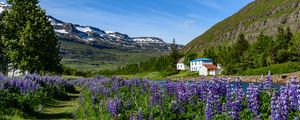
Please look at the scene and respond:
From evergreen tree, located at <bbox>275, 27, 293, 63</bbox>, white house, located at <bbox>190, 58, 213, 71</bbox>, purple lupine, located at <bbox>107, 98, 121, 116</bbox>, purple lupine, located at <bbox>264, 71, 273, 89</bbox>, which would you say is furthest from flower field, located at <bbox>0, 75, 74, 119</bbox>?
white house, located at <bbox>190, 58, 213, 71</bbox>

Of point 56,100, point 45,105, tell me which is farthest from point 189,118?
point 56,100

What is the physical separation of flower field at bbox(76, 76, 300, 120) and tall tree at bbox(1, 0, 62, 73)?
1917cm

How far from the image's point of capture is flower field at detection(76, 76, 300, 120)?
32.4 ft

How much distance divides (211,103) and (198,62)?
159 meters

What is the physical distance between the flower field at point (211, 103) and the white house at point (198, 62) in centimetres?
14514

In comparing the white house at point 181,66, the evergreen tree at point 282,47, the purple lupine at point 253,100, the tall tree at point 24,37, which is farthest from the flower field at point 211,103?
the white house at point 181,66

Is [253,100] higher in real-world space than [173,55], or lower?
lower

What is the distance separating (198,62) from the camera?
16938 centimetres

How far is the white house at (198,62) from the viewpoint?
539 feet

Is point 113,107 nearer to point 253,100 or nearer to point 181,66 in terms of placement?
point 253,100

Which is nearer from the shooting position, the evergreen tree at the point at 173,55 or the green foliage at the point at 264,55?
the green foliage at the point at 264,55

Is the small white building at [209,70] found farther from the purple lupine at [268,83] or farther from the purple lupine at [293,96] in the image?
the purple lupine at [293,96]

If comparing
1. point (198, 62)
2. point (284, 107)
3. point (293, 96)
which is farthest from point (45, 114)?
point (198, 62)

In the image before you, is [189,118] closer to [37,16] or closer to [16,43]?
[16,43]
